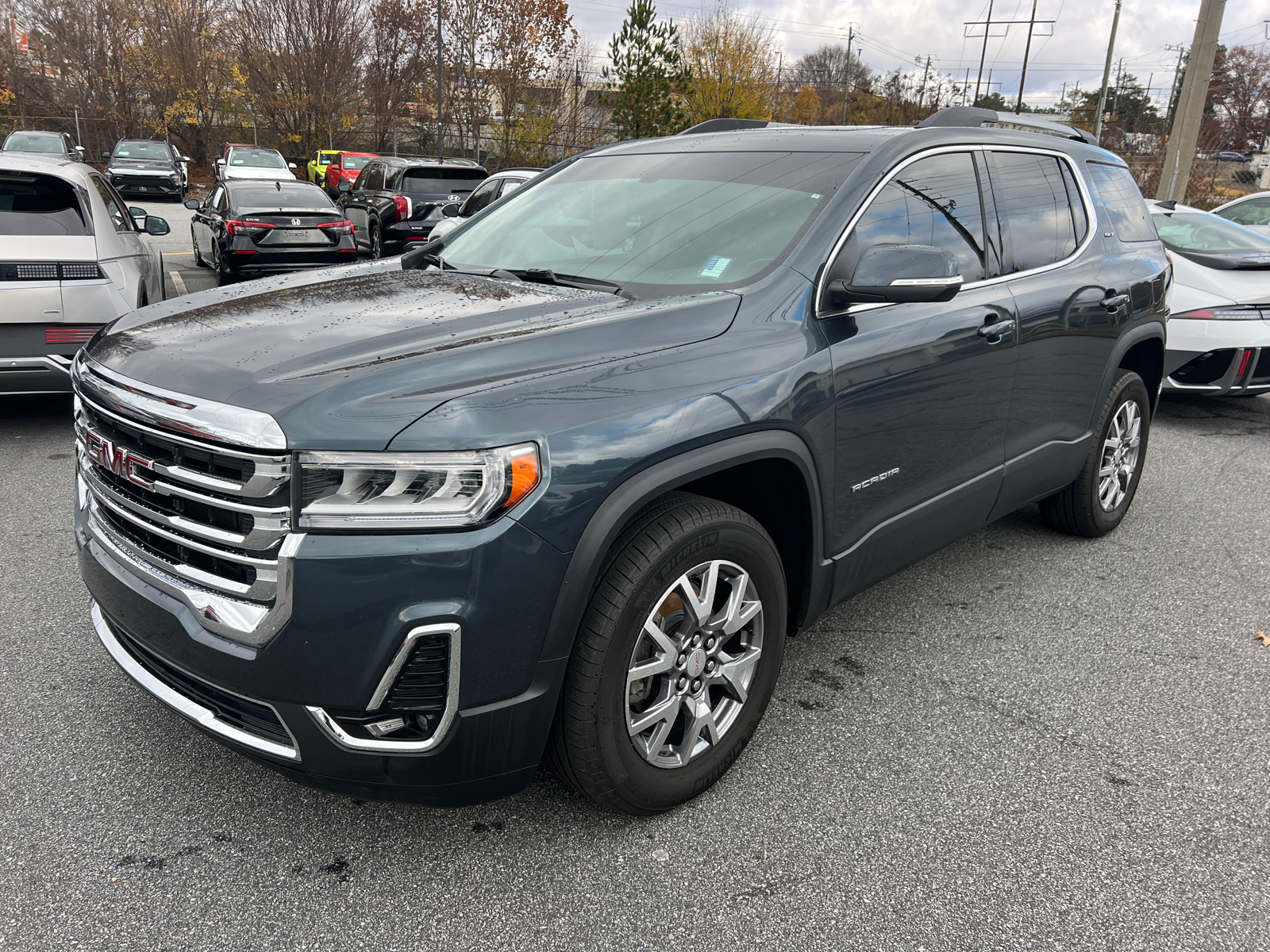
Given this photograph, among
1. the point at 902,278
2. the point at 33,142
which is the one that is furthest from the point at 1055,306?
the point at 33,142

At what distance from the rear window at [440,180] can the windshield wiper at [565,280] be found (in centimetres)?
1242

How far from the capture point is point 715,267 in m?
2.88

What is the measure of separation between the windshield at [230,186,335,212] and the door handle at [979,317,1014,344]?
10.3 m

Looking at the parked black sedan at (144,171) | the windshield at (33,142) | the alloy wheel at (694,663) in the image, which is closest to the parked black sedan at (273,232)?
the alloy wheel at (694,663)

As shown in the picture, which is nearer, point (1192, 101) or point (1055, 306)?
point (1055, 306)

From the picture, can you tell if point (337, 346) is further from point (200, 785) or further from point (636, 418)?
point (200, 785)

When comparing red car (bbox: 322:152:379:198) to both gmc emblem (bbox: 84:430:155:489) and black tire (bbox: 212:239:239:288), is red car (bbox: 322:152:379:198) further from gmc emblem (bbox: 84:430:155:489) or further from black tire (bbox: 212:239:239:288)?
gmc emblem (bbox: 84:430:155:489)

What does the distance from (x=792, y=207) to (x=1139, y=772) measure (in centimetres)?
207

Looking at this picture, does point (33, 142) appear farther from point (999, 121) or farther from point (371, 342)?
point (371, 342)

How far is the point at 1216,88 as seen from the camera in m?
37.7

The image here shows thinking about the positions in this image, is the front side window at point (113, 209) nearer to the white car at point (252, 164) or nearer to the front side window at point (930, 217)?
the front side window at point (930, 217)

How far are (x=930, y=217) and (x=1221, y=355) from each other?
205 inches

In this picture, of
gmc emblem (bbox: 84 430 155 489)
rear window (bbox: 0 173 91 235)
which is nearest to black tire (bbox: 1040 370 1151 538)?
gmc emblem (bbox: 84 430 155 489)

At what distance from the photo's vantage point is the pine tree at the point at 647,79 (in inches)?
742
